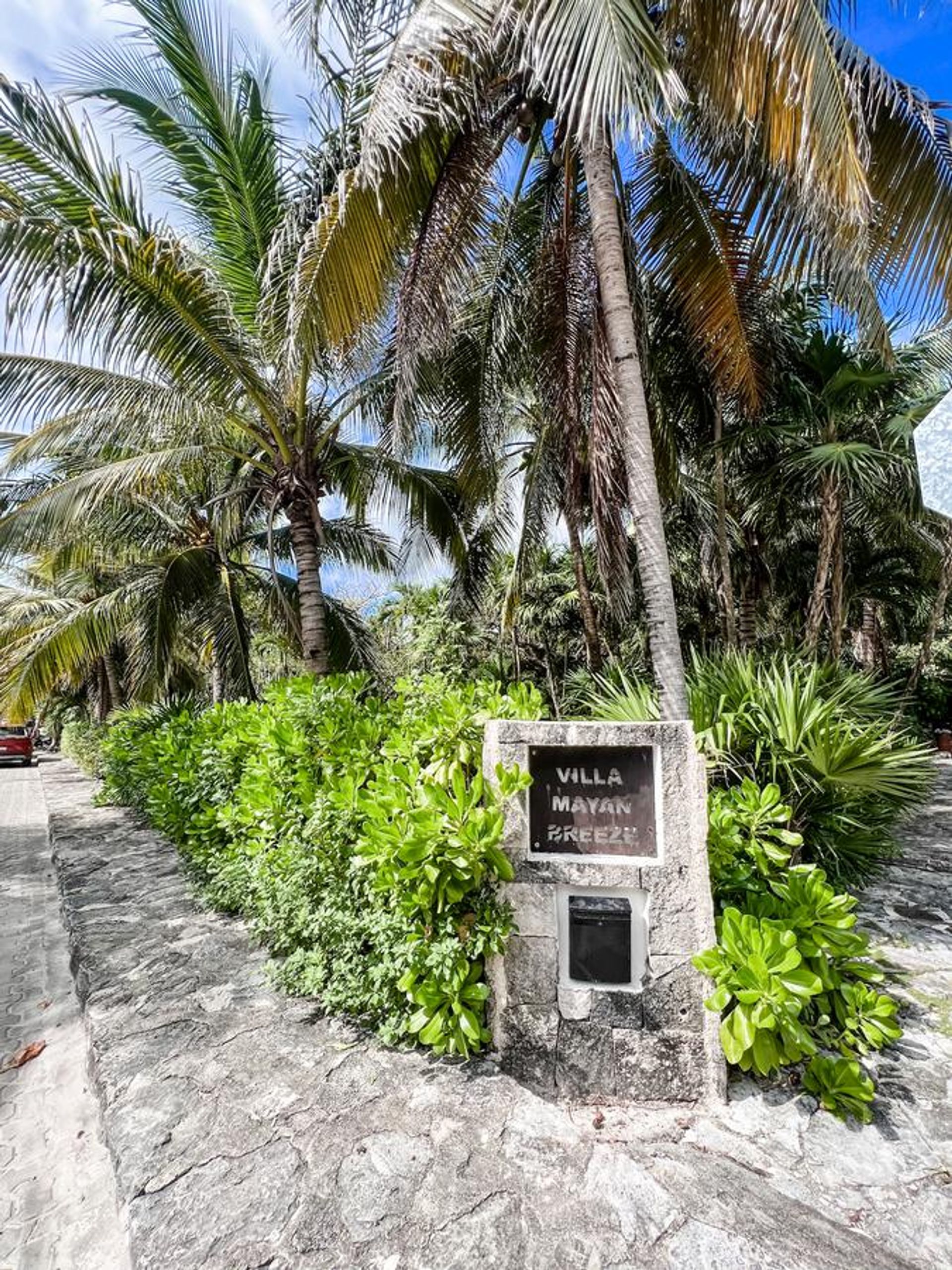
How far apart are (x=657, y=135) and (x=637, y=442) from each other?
363cm

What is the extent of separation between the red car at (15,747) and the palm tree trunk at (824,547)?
22.1 metres

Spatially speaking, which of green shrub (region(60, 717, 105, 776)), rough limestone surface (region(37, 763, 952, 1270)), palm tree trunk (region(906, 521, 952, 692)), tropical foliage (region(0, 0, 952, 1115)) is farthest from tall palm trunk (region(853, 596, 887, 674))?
green shrub (region(60, 717, 105, 776))

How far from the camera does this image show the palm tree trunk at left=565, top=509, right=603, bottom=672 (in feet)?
22.9

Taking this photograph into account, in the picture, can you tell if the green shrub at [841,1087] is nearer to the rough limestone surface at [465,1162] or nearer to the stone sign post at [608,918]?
the rough limestone surface at [465,1162]

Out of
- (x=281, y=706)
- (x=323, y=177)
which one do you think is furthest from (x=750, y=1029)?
(x=323, y=177)

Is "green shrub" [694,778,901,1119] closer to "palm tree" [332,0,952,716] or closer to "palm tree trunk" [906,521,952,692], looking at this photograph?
"palm tree" [332,0,952,716]

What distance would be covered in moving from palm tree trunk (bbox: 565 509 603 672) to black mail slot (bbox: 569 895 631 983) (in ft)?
16.3

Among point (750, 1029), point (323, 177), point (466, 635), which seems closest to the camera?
point (750, 1029)

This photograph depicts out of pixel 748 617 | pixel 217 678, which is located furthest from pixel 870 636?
pixel 217 678

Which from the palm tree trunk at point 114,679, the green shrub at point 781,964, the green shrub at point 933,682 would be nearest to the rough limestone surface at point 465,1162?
the green shrub at point 781,964

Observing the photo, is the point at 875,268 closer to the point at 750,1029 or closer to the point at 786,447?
the point at 786,447

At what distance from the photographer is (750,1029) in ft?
7.47

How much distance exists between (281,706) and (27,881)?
4.59 m

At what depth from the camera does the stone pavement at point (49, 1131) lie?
2.05 m
